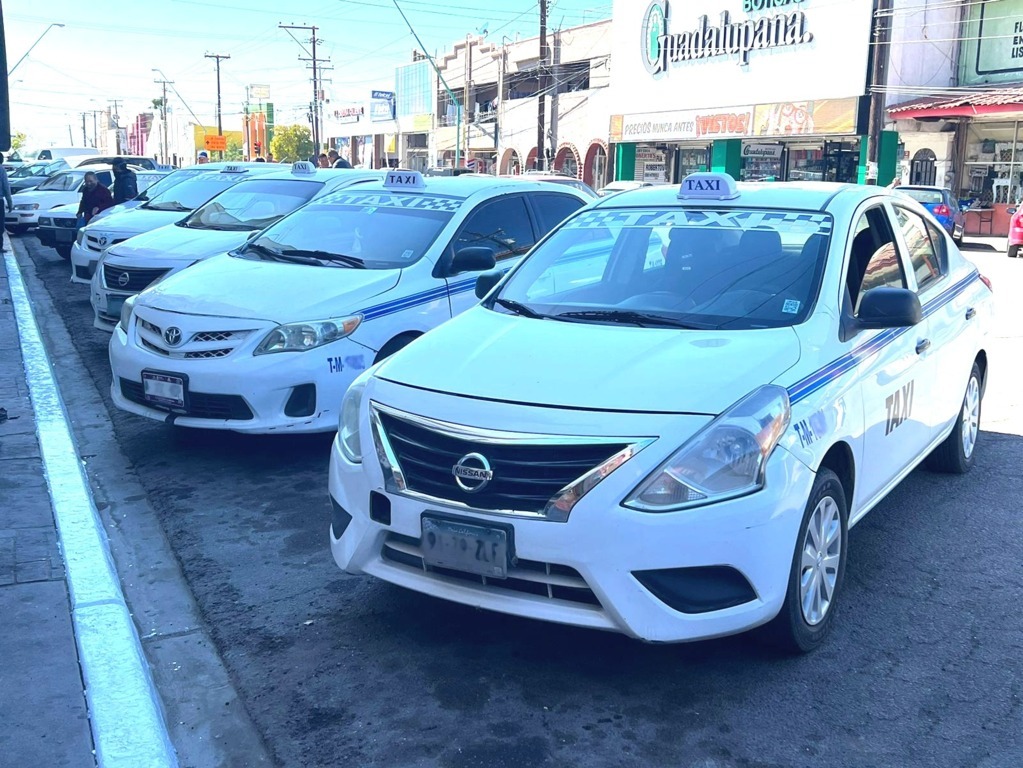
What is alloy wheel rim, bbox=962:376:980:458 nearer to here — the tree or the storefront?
the storefront

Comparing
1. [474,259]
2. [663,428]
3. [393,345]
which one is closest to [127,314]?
[393,345]

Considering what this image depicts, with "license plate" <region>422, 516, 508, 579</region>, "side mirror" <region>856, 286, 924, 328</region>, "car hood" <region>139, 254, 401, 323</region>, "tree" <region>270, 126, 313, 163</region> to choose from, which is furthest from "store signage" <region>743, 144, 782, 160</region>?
"tree" <region>270, 126, 313, 163</region>

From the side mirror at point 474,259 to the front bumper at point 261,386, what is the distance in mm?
822

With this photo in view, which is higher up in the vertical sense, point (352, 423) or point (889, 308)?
point (889, 308)

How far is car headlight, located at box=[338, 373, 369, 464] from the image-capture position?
4.17 meters

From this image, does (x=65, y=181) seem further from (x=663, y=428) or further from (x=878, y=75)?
(x=878, y=75)

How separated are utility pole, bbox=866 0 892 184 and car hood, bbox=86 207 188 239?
22.5 meters

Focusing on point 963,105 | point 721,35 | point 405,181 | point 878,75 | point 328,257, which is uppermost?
point 721,35

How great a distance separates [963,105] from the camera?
28.4 m

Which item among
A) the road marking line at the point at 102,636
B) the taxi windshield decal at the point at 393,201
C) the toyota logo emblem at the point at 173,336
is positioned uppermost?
the taxi windshield decal at the point at 393,201

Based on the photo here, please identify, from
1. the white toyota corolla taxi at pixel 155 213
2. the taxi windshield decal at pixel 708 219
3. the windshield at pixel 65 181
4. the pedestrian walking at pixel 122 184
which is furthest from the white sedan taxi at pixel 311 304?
the windshield at pixel 65 181

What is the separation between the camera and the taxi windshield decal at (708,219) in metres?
4.81

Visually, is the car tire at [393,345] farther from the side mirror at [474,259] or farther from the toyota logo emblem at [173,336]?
the toyota logo emblem at [173,336]

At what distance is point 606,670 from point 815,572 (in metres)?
0.85
